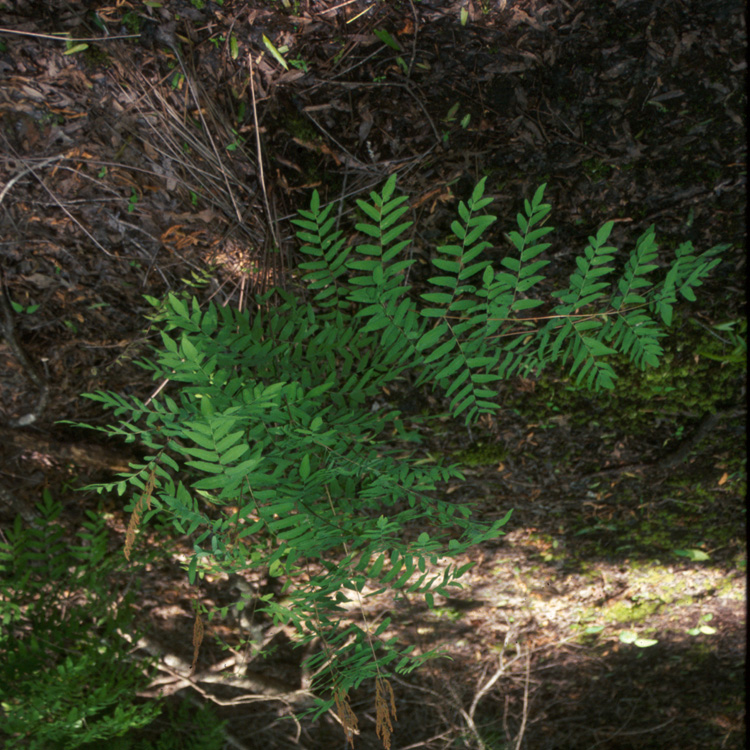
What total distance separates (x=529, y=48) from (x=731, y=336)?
135 cm

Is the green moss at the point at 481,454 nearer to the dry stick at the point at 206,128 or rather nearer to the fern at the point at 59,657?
the dry stick at the point at 206,128

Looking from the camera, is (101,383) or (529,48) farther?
(101,383)

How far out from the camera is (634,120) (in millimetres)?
1856

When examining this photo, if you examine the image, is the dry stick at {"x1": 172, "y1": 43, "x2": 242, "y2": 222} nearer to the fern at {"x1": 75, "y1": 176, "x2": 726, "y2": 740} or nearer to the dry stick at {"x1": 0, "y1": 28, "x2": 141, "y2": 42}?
the dry stick at {"x1": 0, "y1": 28, "x2": 141, "y2": 42}

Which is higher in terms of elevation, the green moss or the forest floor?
the forest floor

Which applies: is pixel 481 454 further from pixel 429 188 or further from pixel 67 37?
pixel 67 37

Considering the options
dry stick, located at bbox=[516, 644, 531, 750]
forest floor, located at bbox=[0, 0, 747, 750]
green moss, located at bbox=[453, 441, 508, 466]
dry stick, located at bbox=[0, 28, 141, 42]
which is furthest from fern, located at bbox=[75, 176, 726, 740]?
dry stick, located at bbox=[516, 644, 531, 750]

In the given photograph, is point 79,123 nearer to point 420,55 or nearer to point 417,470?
point 420,55

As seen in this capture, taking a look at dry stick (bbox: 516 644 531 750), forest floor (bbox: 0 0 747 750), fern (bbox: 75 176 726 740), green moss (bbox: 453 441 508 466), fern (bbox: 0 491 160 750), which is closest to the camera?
fern (bbox: 75 176 726 740)

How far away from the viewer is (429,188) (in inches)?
77.1

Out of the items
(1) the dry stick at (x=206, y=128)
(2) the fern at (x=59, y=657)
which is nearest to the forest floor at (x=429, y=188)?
(1) the dry stick at (x=206, y=128)

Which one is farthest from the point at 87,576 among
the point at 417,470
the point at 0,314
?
the point at 417,470

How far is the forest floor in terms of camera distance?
183 cm

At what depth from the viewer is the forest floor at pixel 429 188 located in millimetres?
1829
